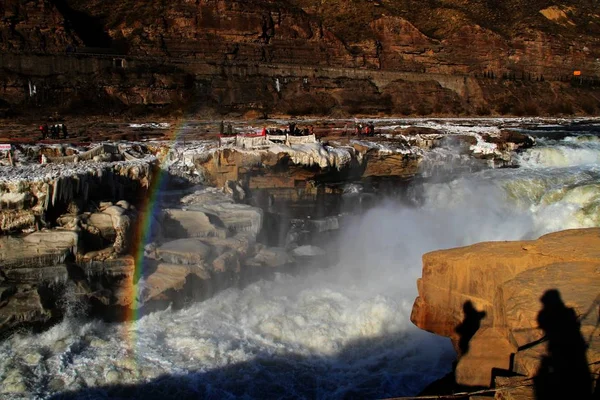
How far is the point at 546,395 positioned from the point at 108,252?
7878 millimetres

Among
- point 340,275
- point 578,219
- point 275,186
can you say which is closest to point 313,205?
point 275,186

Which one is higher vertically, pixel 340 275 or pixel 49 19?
pixel 49 19

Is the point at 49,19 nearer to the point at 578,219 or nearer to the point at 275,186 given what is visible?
the point at 275,186

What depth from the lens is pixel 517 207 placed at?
16.8m

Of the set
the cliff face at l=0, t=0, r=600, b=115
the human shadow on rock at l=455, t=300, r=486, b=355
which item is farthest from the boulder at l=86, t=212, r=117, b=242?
the cliff face at l=0, t=0, r=600, b=115

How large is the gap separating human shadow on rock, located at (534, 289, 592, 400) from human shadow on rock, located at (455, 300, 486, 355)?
1598 mm

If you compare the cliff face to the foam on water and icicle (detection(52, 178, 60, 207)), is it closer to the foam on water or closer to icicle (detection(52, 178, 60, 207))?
the foam on water

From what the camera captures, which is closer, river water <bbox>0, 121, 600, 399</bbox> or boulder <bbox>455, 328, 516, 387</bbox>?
boulder <bbox>455, 328, 516, 387</bbox>

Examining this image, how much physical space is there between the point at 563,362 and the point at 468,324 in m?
2.46

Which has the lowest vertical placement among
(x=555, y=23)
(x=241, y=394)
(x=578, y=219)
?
(x=241, y=394)

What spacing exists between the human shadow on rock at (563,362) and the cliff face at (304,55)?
2819cm

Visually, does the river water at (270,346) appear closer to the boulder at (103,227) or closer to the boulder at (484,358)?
the boulder at (103,227)

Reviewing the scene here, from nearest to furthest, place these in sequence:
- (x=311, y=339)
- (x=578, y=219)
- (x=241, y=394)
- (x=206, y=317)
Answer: (x=241, y=394)
(x=311, y=339)
(x=206, y=317)
(x=578, y=219)

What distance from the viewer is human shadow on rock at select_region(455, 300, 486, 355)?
24.4 feet
